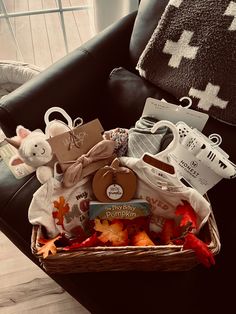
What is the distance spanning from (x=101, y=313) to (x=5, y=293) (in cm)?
43

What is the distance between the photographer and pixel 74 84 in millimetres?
1074

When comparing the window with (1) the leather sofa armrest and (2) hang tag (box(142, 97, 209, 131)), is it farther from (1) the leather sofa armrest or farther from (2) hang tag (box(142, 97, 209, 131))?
(2) hang tag (box(142, 97, 209, 131))

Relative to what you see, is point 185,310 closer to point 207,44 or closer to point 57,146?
point 57,146

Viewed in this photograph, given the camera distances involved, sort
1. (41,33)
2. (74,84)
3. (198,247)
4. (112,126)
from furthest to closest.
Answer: (41,33)
(112,126)
(74,84)
(198,247)

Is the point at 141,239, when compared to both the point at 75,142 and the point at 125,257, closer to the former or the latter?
the point at 125,257

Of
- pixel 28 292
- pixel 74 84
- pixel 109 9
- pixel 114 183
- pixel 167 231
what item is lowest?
pixel 28 292

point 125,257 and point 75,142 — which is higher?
point 75,142

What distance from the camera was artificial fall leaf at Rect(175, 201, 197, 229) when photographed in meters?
0.78

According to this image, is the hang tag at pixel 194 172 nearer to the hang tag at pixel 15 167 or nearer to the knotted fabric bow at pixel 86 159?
the knotted fabric bow at pixel 86 159

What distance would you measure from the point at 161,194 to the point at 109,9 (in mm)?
965

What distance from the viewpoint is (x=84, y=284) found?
895 millimetres

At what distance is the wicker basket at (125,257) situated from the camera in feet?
2.38

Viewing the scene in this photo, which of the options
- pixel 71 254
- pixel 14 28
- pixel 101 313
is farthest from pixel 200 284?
pixel 14 28

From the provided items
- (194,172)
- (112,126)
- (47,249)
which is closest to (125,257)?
(47,249)
